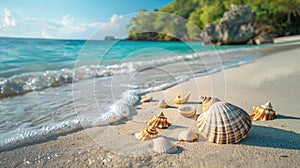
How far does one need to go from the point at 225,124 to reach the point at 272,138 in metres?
0.58

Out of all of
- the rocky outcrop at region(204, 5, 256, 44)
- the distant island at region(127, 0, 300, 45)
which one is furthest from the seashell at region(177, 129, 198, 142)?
the rocky outcrop at region(204, 5, 256, 44)

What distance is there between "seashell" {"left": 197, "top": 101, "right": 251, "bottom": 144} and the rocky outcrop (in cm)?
2967

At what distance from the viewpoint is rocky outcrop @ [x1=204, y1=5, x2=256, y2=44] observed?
30.5m

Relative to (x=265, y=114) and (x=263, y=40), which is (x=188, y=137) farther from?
(x=263, y=40)

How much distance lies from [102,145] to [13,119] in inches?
66.2

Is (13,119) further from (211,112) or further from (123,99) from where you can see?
(211,112)

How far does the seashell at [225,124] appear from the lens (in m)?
1.81

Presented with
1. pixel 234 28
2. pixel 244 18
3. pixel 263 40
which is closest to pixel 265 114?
pixel 263 40

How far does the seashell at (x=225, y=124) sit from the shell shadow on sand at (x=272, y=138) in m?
0.12

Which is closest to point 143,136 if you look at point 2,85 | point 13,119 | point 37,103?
→ point 13,119

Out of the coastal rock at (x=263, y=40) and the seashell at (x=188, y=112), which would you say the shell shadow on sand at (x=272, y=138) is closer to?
the seashell at (x=188, y=112)

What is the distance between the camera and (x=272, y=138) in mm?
1978

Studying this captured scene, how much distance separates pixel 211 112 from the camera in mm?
1887

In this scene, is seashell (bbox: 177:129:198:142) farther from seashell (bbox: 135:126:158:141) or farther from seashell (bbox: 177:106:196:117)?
seashell (bbox: 177:106:196:117)
